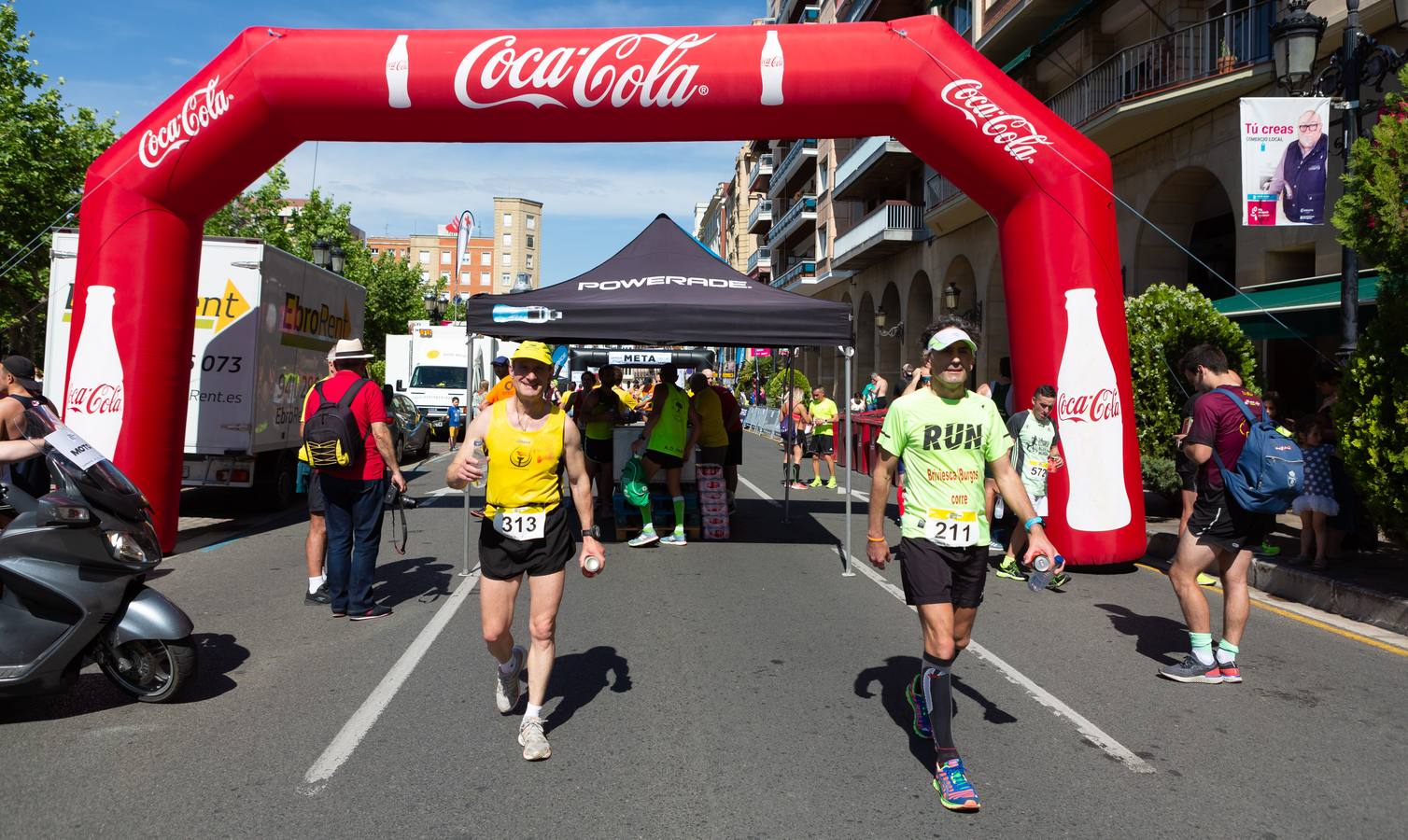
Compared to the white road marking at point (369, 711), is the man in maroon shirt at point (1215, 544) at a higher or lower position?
higher

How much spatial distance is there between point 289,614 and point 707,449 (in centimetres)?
508

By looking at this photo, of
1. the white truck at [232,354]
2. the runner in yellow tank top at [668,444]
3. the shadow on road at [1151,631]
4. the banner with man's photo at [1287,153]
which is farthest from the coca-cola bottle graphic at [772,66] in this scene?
the white truck at [232,354]

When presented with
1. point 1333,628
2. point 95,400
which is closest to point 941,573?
point 1333,628

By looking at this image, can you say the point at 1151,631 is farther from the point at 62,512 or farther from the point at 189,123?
the point at 189,123

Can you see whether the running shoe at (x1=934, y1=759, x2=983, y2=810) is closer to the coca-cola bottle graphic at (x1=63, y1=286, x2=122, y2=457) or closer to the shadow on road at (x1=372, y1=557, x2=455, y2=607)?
the shadow on road at (x1=372, y1=557, x2=455, y2=607)

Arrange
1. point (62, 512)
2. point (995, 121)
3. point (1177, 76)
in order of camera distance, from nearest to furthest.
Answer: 1. point (62, 512)
2. point (995, 121)
3. point (1177, 76)

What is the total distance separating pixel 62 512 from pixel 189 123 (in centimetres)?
604

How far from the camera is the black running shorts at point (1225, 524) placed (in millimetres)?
5695

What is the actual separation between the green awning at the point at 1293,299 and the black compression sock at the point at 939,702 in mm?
9830

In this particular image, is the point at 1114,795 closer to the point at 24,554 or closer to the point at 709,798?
the point at 709,798

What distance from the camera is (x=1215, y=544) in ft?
19.0

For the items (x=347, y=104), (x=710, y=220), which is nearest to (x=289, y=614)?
(x=347, y=104)

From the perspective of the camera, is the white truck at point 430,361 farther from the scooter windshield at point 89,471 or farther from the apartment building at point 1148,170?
the scooter windshield at point 89,471

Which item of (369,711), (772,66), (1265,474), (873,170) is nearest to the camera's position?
(369,711)
